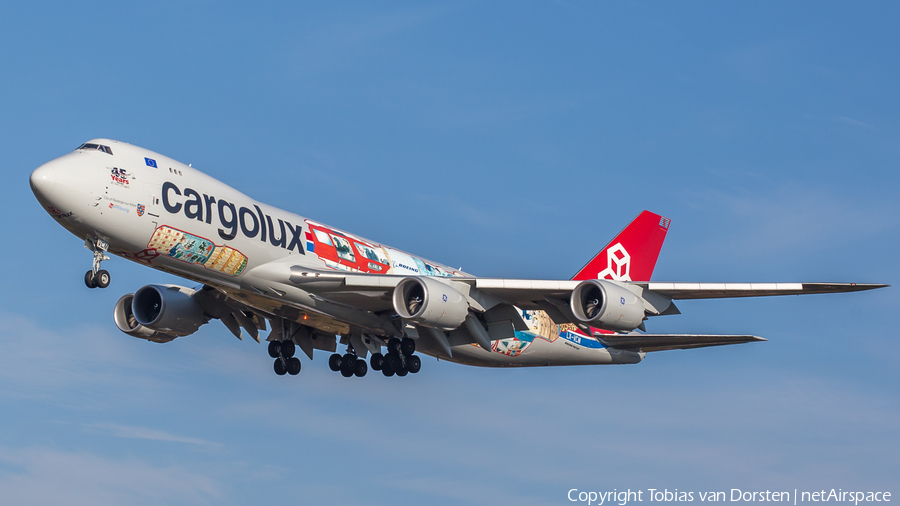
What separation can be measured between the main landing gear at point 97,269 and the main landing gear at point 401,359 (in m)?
10.8

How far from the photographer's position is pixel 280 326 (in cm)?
3488

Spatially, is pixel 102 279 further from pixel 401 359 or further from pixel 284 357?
pixel 401 359

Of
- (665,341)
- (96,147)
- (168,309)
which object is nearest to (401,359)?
(168,309)

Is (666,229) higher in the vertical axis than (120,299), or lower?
higher

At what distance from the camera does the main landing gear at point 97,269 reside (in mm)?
25688

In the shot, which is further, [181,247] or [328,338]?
[328,338]

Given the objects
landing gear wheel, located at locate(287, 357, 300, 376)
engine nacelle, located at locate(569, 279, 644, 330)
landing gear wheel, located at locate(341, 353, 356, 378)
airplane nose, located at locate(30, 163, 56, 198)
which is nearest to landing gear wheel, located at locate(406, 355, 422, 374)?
landing gear wheel, located at locate(341, 353, 356, 378)

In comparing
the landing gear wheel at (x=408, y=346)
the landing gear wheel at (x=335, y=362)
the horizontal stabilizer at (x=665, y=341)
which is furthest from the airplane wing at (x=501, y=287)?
the landing gear wheel at (x=335, y=362)

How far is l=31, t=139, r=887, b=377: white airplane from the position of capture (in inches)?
1033

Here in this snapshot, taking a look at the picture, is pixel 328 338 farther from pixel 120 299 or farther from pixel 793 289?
pixel 793 289

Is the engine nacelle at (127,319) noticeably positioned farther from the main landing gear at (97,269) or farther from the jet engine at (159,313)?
the main landing gear at (97,269)

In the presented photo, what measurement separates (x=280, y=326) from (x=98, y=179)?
1068 centimetres

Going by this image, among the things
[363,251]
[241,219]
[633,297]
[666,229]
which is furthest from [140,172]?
[666,229]

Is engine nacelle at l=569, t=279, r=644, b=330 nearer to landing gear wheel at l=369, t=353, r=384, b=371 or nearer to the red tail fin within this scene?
landing gear wheel at l=369, t=353, r=384, b=371
